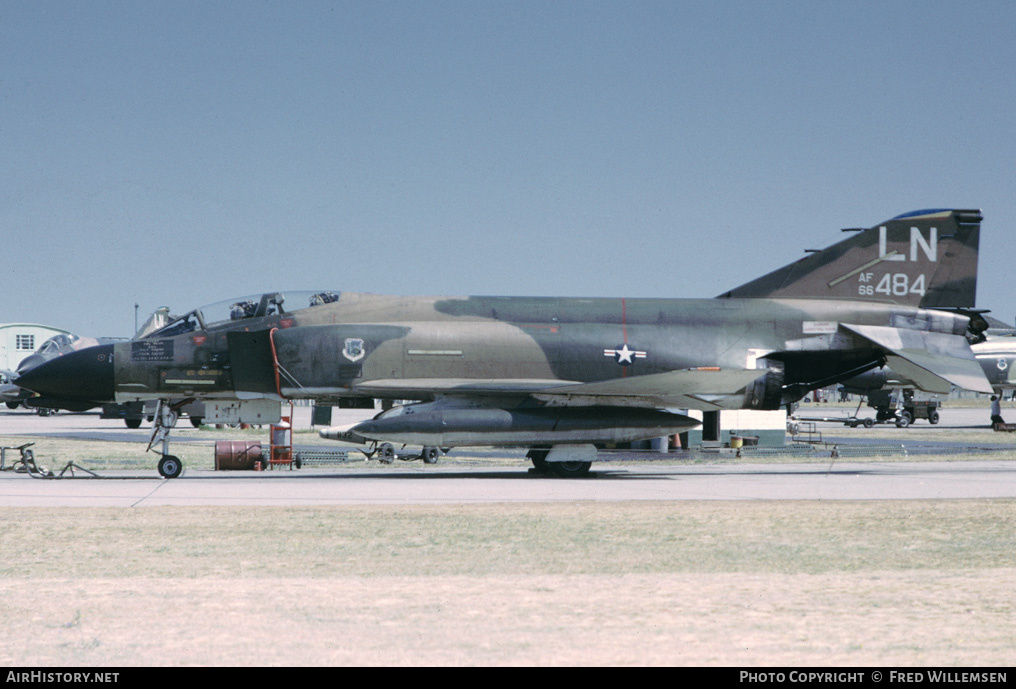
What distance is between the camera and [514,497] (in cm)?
1501

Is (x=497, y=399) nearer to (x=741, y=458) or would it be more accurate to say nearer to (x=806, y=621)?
(x=741, y=458)

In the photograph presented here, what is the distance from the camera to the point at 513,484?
17.6 meters

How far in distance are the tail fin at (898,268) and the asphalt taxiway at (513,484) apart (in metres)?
3.80

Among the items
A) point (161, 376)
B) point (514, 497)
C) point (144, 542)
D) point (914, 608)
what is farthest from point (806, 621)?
point (161, 376)

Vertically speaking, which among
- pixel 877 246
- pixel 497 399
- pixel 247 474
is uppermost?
pixel 877 246

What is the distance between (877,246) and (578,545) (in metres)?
14.1

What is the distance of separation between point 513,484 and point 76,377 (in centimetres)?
863

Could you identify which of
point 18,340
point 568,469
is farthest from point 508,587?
point 18,340

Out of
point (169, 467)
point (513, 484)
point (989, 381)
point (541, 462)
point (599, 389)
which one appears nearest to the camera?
point (513, 484)

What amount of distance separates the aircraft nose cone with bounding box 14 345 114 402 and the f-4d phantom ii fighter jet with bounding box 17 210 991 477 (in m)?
0.03

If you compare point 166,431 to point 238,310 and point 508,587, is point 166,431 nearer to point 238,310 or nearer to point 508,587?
point 238,310

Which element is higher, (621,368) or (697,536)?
(621,368)
